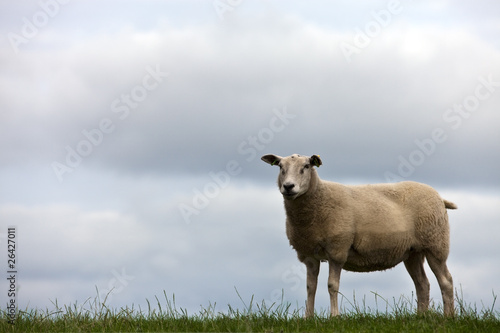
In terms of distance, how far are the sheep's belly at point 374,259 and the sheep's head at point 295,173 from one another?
1.72m

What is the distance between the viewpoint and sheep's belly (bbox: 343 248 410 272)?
11710 mm

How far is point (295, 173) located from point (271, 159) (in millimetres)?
913

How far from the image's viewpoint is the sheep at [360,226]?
37.0ft

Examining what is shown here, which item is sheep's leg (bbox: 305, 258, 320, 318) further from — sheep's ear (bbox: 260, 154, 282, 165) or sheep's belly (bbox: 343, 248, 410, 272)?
sheep's ear (bbox: 260, 154, 282, 165)

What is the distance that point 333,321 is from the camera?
366 inches

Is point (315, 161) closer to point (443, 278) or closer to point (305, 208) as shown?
point (305, 208)

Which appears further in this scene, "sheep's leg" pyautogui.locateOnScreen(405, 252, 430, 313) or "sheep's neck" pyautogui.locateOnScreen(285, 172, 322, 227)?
"sheep's leg" pyautogui.locateOnScreen(405, 252, 430, 313)

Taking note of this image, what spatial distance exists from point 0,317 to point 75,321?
5.88 ft

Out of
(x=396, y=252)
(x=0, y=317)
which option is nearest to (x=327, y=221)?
(x=396, y=252)

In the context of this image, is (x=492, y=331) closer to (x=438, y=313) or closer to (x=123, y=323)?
(x=438, y=313)

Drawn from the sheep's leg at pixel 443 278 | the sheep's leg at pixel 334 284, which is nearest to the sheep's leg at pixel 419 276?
the sheep's leg at pixel 443 278

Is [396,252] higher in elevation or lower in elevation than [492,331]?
higher

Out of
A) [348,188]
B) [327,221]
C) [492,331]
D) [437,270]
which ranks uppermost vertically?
[348,188]

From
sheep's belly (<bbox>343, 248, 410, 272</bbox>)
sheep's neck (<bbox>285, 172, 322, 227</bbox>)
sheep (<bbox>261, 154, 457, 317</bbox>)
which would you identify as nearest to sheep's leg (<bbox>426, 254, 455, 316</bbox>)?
sheep (<bbox>261, 154, 457, 317</bbox>)
